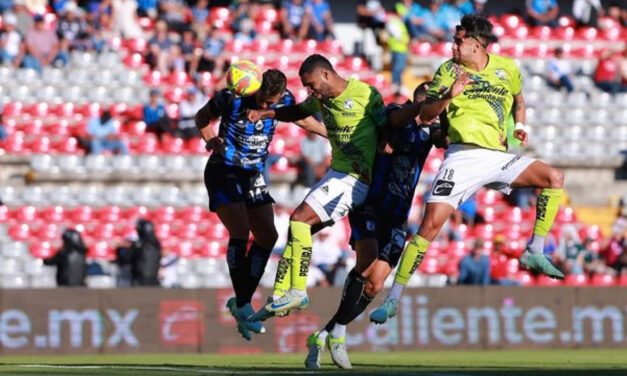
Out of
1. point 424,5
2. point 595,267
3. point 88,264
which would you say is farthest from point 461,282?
point 424,5

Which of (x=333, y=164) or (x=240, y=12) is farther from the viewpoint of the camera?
(x=240, y=12)

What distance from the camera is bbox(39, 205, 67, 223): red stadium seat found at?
23.6m

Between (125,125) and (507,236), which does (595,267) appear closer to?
(507,236)

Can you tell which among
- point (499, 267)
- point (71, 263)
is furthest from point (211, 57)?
point (499, 267)

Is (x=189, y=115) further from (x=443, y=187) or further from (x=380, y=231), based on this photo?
(x=443, y=187)

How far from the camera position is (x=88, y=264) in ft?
73.4

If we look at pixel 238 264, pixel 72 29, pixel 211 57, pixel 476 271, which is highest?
pixel 72 29

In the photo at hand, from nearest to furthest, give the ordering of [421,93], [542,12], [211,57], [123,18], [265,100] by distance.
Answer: [421,93] → [265,100] → [211,57] → [123,18] → [542,12]

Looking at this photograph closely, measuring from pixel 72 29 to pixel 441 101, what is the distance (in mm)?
15389

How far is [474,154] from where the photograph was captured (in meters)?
12.7

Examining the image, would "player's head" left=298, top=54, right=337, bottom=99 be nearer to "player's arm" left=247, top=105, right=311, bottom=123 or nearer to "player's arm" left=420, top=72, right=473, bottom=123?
"player's arm" left=247, top=105, right=311, bottom=123

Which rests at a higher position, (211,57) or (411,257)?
(211,57)

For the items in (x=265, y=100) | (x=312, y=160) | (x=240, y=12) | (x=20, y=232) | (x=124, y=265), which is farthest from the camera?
(x=240, y=12)

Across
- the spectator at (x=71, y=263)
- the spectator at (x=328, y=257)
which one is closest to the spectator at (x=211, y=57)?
the spectator at (x=328, y=257)
